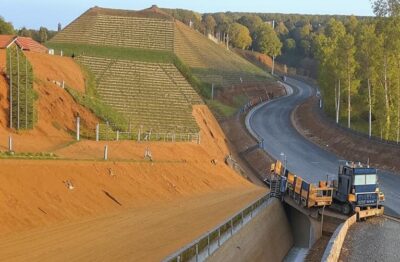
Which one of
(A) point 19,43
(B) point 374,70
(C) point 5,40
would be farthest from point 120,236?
(A) point 19,43

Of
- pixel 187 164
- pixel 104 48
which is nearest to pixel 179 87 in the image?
pixel 104 48

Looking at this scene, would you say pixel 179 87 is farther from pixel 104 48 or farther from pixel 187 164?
pixel 187 164

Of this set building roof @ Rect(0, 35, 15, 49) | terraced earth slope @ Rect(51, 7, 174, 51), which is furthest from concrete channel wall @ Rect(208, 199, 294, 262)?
terraced earth slope @ Rect(51, 7, 174, 51)

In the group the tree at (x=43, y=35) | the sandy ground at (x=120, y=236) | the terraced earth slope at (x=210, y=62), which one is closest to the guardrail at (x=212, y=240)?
the sandy ground at (x=120, y=236)

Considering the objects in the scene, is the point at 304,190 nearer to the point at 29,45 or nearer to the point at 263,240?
the point at 263,240

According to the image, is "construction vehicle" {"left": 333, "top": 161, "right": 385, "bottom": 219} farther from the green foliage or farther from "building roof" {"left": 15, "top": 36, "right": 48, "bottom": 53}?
the green foliage

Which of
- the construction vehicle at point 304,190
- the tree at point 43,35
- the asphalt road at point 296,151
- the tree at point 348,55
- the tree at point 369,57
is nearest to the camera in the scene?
the construction vehicle at point 304,190

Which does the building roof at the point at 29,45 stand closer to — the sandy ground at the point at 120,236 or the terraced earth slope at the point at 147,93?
the terraced earth slope at the point at 147,93
